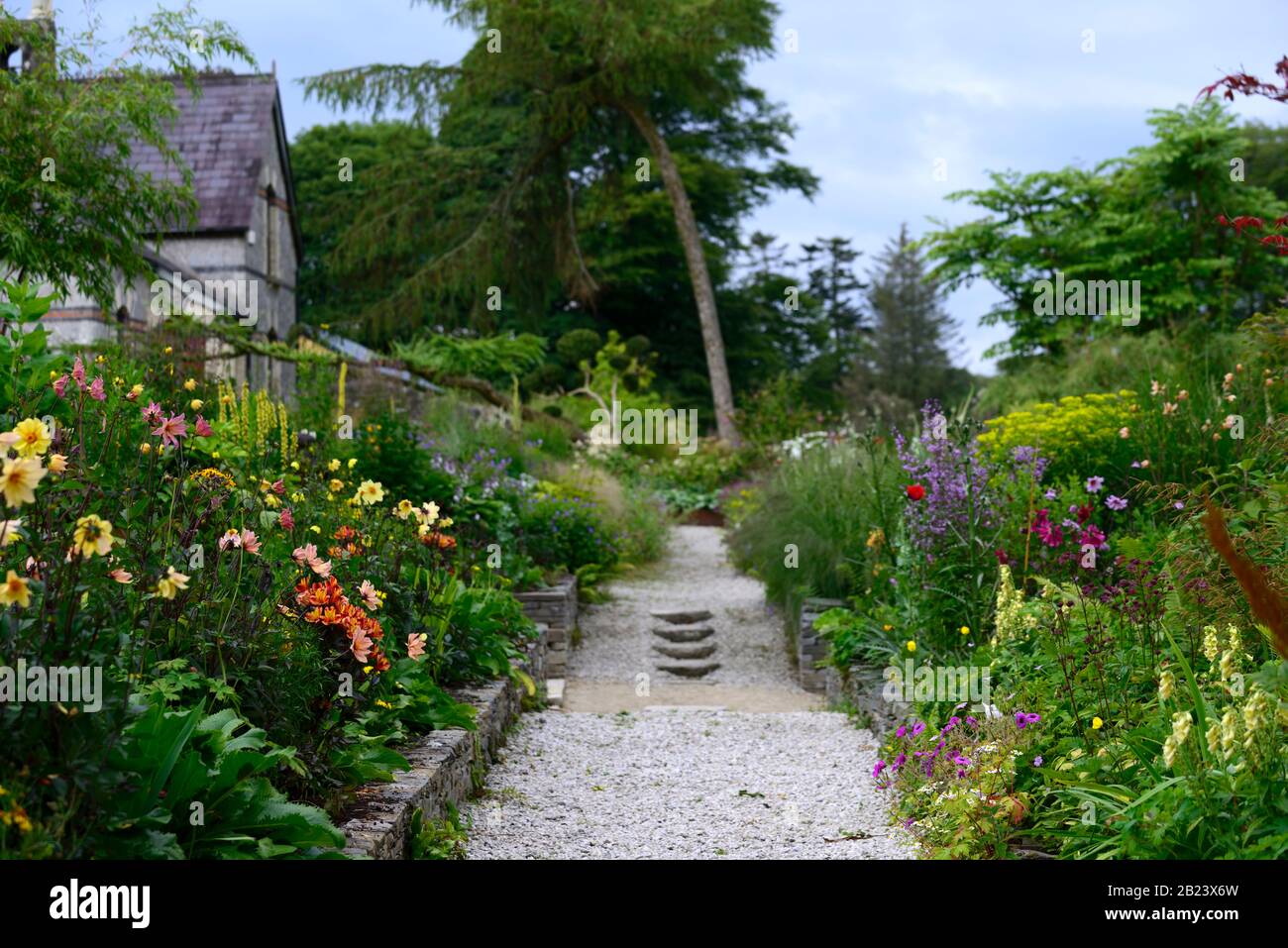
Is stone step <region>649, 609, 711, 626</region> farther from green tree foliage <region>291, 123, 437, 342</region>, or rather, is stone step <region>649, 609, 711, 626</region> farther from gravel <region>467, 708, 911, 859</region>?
green tree foliage <region>291, 123, 437, 342</region>

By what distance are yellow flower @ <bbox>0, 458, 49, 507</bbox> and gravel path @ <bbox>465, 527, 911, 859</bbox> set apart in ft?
6.91

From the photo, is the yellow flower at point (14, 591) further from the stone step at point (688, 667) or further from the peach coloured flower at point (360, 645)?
the stone step at point (688, 667)

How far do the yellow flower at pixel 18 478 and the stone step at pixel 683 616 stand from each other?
715cm

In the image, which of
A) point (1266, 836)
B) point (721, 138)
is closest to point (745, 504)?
point (1266, 836)

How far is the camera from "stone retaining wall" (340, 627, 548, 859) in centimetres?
312

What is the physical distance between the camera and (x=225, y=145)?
1800 centimetres

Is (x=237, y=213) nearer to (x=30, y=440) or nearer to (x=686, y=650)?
(x=686, y=650)

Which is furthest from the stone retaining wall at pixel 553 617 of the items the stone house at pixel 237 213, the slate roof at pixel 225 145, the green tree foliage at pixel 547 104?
the slate roof at pixel 225 145

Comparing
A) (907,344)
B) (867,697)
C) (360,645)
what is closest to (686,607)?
(867,697)

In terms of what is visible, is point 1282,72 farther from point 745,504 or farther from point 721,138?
point 721,138

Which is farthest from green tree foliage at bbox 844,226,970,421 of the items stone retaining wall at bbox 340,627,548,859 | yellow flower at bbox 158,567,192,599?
yellow flower at bbox 158,567,192,599

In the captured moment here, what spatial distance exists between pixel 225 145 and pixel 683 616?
13.0 meters

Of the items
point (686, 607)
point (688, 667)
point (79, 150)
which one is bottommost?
point (688, 667)
